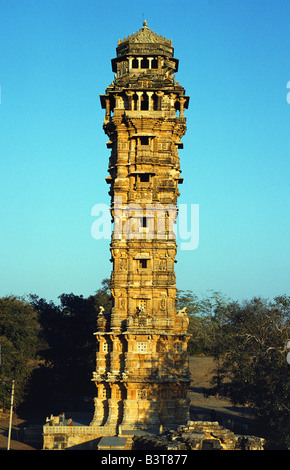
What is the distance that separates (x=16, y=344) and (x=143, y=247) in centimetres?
2165

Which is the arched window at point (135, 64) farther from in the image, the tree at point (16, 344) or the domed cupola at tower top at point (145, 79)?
the tree at point (16, 344)

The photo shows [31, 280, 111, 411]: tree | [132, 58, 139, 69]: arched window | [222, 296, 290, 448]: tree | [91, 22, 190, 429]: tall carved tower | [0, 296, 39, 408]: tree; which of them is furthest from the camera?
[31, 280, 111, 411]: tree

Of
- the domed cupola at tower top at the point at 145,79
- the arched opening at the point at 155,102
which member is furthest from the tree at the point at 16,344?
the arched opening at the point at 155,102

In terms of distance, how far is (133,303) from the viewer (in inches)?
1554

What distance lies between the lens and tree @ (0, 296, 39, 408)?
4996cm

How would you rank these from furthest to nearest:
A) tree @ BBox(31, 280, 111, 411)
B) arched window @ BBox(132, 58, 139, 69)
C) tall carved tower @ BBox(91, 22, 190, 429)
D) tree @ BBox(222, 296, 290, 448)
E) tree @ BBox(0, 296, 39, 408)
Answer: tree @ BBox(31, 280, 111, 411)
tree @ BBox(0, 296, 39, 408)
arched window @ BBox(132, 58, 139, 69)
tall carved tower @ BBox(91, 22, 190, 429)
tree @ BBox(222, 296, 290, 448)

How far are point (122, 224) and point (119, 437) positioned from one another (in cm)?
1480

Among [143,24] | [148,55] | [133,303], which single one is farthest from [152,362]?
[143,24]

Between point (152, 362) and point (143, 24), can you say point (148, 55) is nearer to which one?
point (143, 24)

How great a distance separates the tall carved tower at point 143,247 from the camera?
1495 inches

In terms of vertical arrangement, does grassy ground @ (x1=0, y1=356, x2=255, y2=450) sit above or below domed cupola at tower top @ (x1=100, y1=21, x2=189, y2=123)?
below

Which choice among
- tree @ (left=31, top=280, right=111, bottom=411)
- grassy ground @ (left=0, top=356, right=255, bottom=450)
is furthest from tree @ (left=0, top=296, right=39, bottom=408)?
grassy ground @ (left=0, top=356, right=255, bottom=450)

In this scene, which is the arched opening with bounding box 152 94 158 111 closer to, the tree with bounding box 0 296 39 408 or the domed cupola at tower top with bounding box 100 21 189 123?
the domed cupola at tower top with bounding box 100 21 189 123

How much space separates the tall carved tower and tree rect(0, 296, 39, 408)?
14297mm
